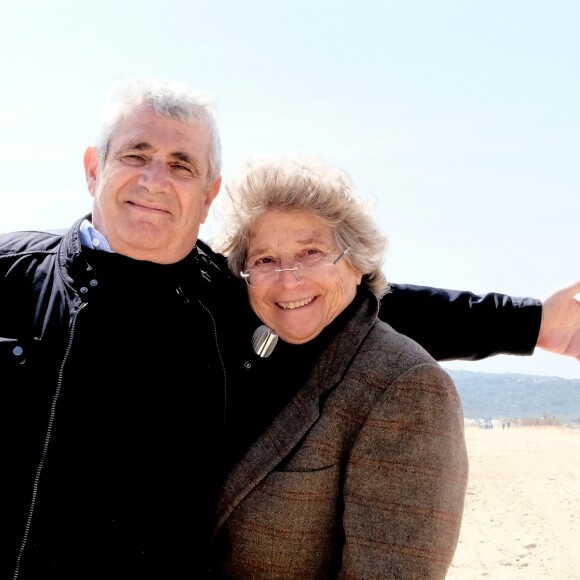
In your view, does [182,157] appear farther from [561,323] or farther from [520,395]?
[520,395]

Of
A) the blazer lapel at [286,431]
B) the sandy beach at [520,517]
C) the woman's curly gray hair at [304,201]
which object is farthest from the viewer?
the sandy beach at [520,517]

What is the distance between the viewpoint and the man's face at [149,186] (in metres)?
2.94

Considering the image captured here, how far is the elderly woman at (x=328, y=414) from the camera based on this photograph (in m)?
2.53

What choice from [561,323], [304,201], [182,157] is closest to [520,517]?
[561,323]

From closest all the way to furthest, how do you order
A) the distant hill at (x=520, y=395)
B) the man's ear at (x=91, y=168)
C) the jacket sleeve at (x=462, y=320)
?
the man's ear at (x=91, y=168) → the jacket sleeve at (x=462, y=320) → the distant hill at (x=520, y=395)

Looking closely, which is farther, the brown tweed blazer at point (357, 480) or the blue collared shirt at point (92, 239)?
the blue collared shirt at point (92, 239)

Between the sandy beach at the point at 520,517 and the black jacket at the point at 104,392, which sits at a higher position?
the black jacket at the point at 104,392

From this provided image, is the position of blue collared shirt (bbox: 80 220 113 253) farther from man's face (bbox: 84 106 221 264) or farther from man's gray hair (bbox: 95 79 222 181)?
man's gray hair (bbox: 95 79 222 181)

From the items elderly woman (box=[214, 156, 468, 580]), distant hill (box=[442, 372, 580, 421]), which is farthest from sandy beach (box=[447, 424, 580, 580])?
distant hill (box=[442, 372, 580, 421])

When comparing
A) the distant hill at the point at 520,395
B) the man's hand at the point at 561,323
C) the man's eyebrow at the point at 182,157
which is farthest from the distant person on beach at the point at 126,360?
the distant hill at the point at 520,395

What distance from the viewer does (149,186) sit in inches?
114

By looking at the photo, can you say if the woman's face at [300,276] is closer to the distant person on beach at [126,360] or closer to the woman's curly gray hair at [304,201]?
Result: the woman's curly gray hair at [304,201]

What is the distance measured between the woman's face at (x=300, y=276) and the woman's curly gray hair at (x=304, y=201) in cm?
4

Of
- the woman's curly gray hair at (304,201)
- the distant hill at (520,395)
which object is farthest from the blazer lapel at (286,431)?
the distant hill at (520,395)
